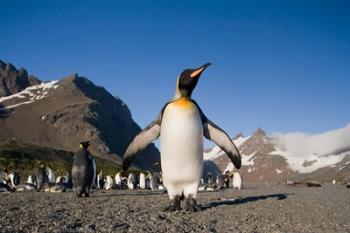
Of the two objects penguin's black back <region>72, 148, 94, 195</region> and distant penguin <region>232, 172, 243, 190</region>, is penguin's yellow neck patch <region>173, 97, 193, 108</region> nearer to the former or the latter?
penguin's black back <region>72, 148, 94, 195</region>

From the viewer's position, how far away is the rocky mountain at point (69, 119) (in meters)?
114

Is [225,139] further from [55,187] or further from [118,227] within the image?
[55,187]

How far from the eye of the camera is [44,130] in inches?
Answer: 4626

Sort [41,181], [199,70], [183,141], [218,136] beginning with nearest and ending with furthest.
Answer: [199,70] < [183,141] < [218,136] < [41,181]

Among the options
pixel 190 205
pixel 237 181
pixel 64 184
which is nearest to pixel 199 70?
pixel 190 205

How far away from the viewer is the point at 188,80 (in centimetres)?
862

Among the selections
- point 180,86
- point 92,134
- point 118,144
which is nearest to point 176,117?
point 180,86

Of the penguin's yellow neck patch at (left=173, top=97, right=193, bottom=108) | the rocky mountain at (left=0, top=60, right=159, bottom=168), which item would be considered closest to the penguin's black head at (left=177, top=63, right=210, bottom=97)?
the penguin's yellow neck patch at (left=173, top=97, right=193, bottom=108)

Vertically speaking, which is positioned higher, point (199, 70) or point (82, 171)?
point (199, 70)

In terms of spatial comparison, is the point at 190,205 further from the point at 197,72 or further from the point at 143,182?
the point at 143,182

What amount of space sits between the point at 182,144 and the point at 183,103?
81 centimetres

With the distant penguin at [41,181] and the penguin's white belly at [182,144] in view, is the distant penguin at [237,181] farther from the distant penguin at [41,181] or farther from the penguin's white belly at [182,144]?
the penguin's white belly at [182,144]

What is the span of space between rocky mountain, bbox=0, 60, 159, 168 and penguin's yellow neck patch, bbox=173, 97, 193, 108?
96.0 m

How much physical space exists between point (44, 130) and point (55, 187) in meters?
102
